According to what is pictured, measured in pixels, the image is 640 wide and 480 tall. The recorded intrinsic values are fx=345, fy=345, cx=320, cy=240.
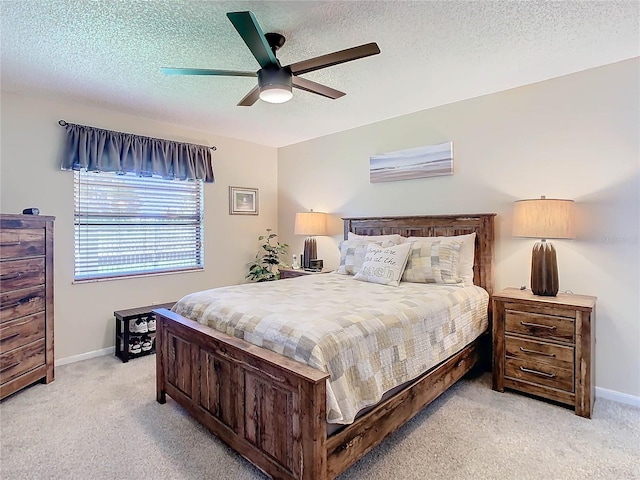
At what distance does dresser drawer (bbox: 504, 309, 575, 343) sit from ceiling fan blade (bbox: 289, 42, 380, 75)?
6.90 feet

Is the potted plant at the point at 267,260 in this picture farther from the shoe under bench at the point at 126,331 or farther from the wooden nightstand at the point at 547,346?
the wooden nightstand at the point at 547,346

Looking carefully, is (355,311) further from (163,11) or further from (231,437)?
(163,11)

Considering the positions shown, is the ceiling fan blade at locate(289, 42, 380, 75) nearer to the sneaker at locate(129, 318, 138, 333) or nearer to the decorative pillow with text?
the decorative pillow with text

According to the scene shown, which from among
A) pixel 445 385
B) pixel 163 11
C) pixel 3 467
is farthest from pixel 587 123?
pixel 3 467

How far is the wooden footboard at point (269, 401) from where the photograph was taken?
57.9 inches

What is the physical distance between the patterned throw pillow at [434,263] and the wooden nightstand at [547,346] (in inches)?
16.2

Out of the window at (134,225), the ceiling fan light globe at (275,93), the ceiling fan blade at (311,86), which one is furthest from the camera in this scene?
the window at (134,225)

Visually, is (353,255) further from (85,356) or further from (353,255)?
(85,356)

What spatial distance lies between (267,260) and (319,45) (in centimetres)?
311

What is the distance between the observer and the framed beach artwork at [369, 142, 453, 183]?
136 inches

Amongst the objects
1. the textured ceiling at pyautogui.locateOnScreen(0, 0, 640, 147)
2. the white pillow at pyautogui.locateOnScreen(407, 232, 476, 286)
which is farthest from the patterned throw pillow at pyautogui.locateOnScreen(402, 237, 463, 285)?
the textured ceiling at pyautogui.locateOnScreen(0, 0, 640, 147)

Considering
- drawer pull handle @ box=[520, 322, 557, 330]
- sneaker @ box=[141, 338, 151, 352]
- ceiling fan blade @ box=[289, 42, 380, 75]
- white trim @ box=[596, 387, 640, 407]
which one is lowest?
white trim @ box=[596, 387, 640, 407]

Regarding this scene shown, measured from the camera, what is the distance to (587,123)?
2672 mm

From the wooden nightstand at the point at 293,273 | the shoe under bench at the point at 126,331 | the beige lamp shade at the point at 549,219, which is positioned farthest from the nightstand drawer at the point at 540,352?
the shoe under bench at the point at 126,331
